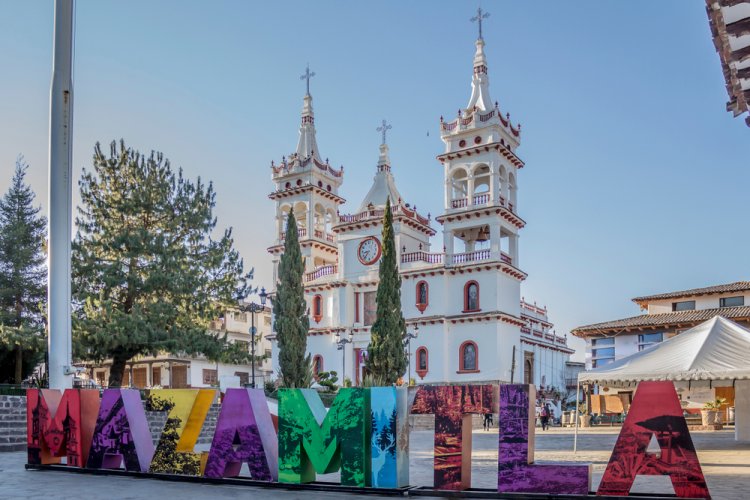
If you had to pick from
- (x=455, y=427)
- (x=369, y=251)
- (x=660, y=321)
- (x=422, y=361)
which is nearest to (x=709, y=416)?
(x=660, y=321)

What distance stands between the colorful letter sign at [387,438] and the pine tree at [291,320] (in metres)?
29.8

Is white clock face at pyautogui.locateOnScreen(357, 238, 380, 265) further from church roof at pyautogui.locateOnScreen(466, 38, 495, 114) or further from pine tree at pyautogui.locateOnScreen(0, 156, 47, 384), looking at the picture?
pine tree at pyautogui.locateOnScreen(0, 156, 47, 384)

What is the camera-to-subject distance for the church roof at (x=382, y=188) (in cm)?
4916

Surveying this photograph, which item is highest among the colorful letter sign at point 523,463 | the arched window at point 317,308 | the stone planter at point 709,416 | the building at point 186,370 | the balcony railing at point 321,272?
the balcony railing at point 321,272

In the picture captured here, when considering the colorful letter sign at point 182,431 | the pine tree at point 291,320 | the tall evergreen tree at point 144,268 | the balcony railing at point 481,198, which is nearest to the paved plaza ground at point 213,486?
the colorful letter sign at point 182,431

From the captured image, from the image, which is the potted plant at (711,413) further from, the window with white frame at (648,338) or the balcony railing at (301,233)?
the balcony railing at (301,233)

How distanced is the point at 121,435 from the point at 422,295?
3459 cm

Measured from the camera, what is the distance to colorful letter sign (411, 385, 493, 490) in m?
9.12

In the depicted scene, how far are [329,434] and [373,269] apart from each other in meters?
37.1

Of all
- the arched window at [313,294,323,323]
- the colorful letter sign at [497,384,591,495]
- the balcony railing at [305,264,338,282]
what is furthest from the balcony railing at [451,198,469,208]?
the colorful letter sign at [497,384,591,495]

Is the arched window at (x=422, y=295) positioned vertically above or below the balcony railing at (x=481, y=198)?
below

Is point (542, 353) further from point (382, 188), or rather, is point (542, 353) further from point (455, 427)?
point (455, 427)

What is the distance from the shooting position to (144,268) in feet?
87.8

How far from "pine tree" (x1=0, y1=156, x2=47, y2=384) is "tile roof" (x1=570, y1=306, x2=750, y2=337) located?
23702 millimetres
